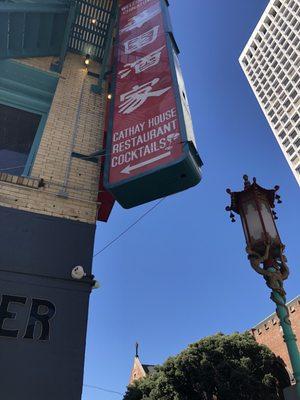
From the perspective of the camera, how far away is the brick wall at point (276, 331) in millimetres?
28781

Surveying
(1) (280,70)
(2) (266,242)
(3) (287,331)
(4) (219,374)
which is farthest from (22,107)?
(1) (280,70)

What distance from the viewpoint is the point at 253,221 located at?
166 inches

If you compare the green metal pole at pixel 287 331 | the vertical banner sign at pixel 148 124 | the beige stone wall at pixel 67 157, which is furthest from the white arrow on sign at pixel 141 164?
the green metal pole at pixel 287 331

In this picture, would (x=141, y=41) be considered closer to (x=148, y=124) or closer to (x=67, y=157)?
(x=148, y=124)

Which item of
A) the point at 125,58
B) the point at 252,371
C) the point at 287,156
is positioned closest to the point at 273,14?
the point at 287,156

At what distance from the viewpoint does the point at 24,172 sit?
5.71 m

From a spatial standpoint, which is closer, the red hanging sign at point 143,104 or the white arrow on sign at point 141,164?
the white arrow on sign at point 141,164

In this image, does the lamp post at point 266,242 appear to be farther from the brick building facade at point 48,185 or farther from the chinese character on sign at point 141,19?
the chinese character on sign at point 141,19

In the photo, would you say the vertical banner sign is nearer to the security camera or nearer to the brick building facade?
the brick building facade

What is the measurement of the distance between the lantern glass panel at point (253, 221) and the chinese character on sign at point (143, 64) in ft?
11.1

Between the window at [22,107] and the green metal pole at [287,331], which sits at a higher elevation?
the window at [22,107]

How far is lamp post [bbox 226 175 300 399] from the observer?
342 cm

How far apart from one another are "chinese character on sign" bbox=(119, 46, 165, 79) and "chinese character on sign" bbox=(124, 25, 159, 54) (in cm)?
43

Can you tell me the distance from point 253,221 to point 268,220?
6.6 inches
